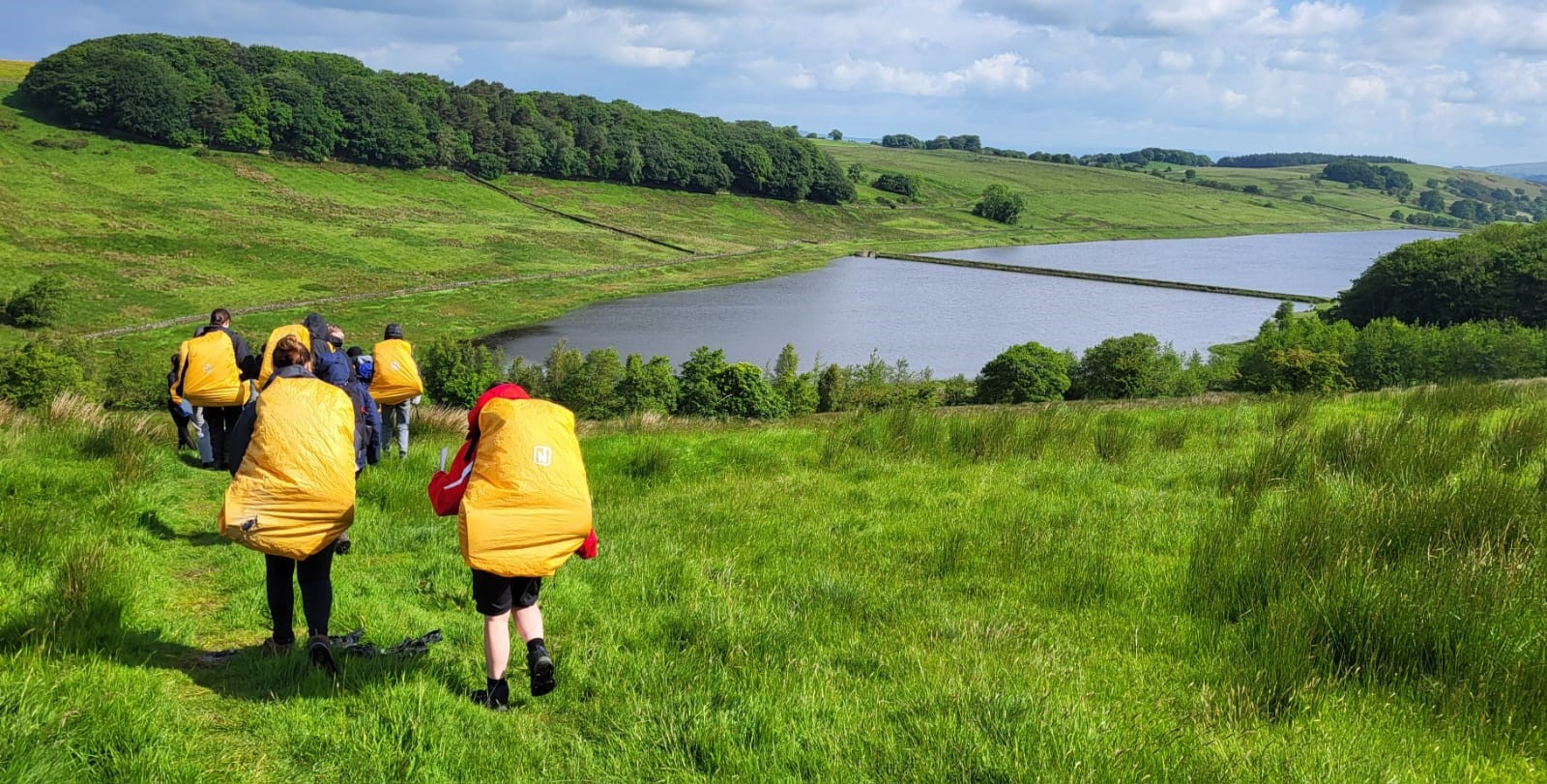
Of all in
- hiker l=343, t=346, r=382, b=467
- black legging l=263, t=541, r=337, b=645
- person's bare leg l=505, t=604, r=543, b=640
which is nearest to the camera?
person's bare leg l=505, t=604, r=543, b=640

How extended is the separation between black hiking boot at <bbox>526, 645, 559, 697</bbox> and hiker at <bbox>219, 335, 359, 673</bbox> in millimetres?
1127

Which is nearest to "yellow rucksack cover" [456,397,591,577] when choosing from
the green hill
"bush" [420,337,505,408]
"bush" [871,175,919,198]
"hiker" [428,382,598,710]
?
"hiker" [428,382,598,710]

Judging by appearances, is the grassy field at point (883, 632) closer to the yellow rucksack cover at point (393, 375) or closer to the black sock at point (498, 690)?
the black sock at point (498, 690)

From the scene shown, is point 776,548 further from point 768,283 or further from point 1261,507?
point 768,283

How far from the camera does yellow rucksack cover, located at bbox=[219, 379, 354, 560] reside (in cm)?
453

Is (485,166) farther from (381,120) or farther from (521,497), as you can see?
(521,497)

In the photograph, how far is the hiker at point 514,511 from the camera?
13.6 ft

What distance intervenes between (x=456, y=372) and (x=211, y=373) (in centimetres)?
4250

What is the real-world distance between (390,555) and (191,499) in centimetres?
303

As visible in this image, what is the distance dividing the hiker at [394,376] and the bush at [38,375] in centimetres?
3532

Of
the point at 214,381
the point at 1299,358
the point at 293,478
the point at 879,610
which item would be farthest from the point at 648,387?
the point at 293,478

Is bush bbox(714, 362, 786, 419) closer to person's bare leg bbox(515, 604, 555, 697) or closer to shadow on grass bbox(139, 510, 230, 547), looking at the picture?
shadow on grass bbox(139, 510, 230, 547)

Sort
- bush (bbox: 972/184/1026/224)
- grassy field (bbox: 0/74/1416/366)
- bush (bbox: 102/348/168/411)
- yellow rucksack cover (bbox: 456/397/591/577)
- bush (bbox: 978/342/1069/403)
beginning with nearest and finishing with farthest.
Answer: yellow rucksack cover (bbox: 456/397/591/577), bush (bbox: 102/348/168/411), bush (bbox: 978/342/1069/403), grassy field (bbox: 0/74/1416/366), bush (bbox: 972/184/1026/224)

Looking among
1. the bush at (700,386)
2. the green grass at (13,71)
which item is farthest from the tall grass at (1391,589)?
the green grass at (13,71)
